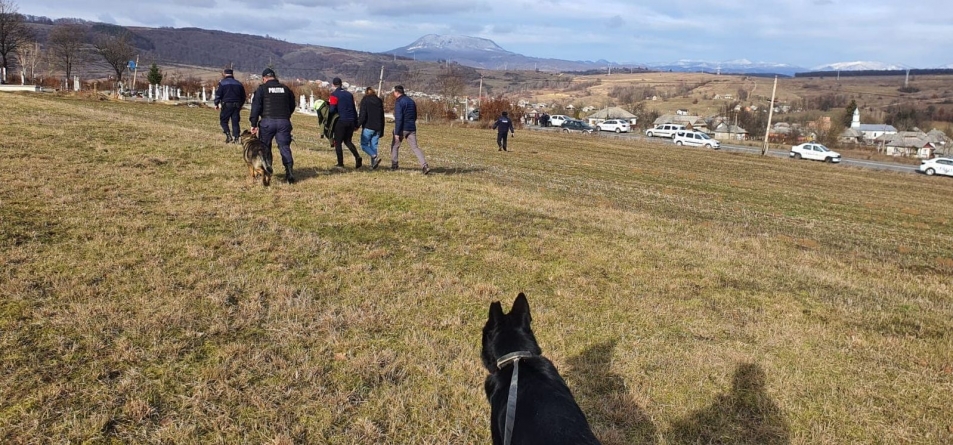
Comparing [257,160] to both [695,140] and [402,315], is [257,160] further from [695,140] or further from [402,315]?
[695,140]

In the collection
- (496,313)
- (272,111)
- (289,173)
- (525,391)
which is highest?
(272,111)

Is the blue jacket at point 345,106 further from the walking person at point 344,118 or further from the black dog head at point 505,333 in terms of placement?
the black dog head at point 505,333

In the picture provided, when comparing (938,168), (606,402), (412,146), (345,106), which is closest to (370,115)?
(345,106)

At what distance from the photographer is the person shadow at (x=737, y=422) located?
3.18 m

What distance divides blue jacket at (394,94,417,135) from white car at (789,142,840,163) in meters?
40.1

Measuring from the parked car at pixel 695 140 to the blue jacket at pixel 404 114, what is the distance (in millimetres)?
39409

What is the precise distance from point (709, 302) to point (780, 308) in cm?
70

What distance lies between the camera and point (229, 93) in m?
13.4

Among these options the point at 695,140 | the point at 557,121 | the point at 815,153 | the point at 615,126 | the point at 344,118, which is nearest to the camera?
the point at 344,118

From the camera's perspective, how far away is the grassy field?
10.1 ft

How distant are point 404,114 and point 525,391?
988 cm

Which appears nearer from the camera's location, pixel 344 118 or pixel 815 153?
pixel 344 118

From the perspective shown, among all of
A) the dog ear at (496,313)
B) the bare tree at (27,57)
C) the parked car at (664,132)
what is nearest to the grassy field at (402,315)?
the dog ear at (496,313)

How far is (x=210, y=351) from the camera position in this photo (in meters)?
3.56
